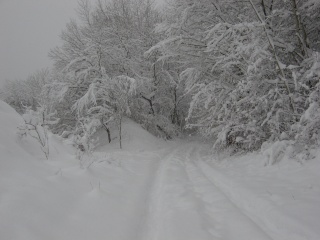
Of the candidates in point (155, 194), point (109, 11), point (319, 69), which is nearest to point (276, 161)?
point (319, 69)

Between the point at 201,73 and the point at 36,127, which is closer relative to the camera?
the point at 36,127

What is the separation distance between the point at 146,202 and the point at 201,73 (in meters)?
8.84

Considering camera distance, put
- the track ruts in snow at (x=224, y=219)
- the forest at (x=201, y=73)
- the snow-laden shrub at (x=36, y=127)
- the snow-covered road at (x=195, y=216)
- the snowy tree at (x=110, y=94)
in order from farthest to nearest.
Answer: the snowy tree at (x=110, y=94) < the forest at (x=201, y=73) < the snow-laden shrub at (x=36, y=127) < the snow-covered road at (x=195, y=216) < the track ruts in snow at (x=224, y=219)

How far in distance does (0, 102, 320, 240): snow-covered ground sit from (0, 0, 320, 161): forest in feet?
4.27

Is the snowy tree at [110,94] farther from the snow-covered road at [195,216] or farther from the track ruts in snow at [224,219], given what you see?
the track ruts in snow at [224,219]

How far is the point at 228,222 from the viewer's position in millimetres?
4648

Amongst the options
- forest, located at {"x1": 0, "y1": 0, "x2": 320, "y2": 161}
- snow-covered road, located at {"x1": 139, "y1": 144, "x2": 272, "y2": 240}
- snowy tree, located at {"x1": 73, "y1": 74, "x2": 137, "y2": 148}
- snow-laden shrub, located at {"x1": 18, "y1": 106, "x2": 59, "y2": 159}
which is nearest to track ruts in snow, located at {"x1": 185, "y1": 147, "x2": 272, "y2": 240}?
snow-covered road, located at {"x1": 139, "y1": 144, "x2": 272, "y2": 240}

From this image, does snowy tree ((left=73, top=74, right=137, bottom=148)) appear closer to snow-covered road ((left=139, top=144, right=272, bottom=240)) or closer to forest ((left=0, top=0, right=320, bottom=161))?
forest ((left=0, top=0, right=320, bottom=161))

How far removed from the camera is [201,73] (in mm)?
13602

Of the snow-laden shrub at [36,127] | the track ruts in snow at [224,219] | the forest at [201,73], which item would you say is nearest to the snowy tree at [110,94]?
the forest at [201,73]

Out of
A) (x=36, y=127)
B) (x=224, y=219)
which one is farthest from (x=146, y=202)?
(x=36, y=127)

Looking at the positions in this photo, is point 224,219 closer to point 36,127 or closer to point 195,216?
point 195,216

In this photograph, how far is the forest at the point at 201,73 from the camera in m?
9.05

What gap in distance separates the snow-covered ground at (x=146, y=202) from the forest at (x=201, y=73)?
4.27ft
